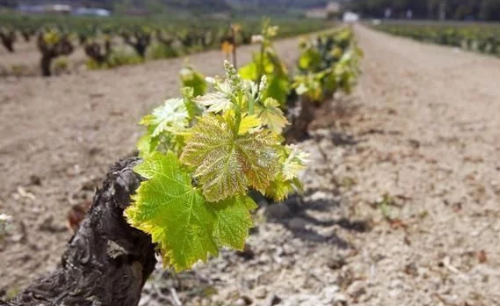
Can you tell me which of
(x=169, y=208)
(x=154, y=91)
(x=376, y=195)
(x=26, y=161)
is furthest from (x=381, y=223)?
(x=154, y=91)

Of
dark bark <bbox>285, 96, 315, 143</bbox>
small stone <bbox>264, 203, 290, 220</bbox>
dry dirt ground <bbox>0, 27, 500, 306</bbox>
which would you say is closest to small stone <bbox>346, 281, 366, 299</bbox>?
dry dirt ground <bbox>0, 27, 500, 306</bbox>

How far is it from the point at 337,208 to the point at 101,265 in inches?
101

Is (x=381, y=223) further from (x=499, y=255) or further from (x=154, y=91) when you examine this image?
(x=154, y=91)

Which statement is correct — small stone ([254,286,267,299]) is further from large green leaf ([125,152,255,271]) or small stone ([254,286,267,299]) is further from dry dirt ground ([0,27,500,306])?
large green leaf ([125,152,255,271])

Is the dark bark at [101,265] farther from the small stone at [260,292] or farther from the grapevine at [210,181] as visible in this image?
the small stone at [260,292]

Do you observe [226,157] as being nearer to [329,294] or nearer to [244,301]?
[244,301]

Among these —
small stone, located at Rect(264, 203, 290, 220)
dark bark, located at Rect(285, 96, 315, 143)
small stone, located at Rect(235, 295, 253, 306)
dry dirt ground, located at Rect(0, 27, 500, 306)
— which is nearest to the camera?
small stone, located at Rect(235, 295, 253, 306)

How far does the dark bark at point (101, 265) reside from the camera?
1.67 m

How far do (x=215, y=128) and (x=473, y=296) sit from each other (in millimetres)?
2205

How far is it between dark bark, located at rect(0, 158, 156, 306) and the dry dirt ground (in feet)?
3.27

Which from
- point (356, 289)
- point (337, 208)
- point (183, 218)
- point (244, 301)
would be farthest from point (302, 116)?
point (183, 218)

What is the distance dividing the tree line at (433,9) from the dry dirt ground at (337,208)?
108524 mm

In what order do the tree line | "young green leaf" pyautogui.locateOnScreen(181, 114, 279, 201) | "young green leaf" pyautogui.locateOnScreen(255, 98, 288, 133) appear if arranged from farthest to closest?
the tree line, "young green leaf" pyautogui.locateOnScreen(255, 98, 288, 133), "young green leaf" pyautogui.locateOnScreen(181, 114, 279, 201)

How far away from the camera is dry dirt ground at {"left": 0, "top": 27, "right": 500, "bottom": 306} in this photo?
9.49ft
